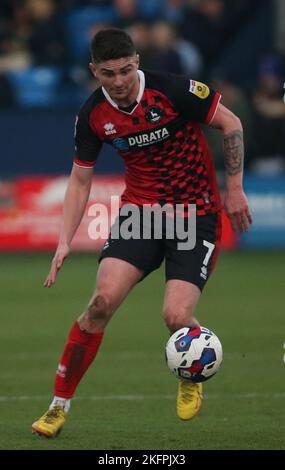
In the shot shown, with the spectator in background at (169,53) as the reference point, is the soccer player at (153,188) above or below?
above

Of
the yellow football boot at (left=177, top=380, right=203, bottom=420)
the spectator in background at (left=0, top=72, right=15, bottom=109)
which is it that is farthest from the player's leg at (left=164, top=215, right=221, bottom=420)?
the spectator in background at (left=0, top=72, right=15, bottom=109)

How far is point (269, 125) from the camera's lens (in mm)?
19594

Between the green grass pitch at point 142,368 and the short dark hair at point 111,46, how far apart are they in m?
2.31

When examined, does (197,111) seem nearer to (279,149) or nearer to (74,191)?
(74,191)

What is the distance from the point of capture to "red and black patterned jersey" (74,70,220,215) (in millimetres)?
8008

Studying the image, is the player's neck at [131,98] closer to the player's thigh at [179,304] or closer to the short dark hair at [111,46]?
the short dark hair at [111,46]

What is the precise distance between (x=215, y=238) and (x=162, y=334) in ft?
13.5

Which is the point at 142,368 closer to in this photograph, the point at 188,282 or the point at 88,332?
the point at 88,332

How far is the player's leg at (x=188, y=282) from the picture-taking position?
7863 mm

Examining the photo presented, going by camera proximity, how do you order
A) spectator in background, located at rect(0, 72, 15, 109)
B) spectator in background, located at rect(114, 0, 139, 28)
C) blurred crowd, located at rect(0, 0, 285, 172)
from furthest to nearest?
spectator in background, located at rect(114, 0, 139, 28)
spectator in background, located at rect(0, 72, 15, 109)
blurred crowd, located at rect(0, 0, 285, 172)

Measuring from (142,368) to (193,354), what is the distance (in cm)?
294

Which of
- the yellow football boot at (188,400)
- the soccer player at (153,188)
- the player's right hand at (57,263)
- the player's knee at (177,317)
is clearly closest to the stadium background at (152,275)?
the yellow football boot at (188,400)

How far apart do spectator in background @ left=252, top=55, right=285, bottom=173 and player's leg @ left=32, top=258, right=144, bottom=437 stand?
11.6m

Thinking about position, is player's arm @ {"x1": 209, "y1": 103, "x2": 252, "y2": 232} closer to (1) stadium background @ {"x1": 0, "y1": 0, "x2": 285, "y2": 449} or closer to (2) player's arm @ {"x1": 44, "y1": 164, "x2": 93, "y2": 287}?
(2) player's arm @ {"x1": 44, "y1": 164, "x2": 93, "y2": 287}
